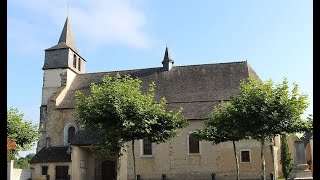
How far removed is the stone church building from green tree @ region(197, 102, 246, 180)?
7.20 ft

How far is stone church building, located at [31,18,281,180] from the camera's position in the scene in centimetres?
2730

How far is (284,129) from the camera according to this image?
17.9 meters

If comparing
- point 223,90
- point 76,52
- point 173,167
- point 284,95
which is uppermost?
point 76,52

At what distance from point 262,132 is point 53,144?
70.3ft

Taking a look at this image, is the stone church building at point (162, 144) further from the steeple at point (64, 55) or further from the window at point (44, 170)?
the steeple at point (64, 55)

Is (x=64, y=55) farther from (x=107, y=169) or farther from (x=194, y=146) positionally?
(x=194, y=146)

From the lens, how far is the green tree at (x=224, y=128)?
747 inches

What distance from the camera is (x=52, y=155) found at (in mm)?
29875

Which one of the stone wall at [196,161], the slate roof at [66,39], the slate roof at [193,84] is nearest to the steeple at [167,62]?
the slate roof at [193,84]

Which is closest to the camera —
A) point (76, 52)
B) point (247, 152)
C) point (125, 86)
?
point (125, 86)
